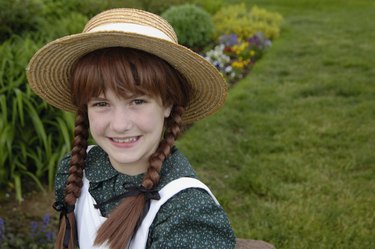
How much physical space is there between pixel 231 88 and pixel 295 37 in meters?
3.30

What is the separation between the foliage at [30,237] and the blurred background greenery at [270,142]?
15.2 inches

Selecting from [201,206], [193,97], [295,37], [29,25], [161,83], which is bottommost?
[295,37]

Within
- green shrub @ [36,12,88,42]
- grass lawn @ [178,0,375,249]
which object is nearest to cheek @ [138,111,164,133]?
grass lawn @ [178,0,375,249]

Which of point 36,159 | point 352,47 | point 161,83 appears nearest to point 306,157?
point 36,159

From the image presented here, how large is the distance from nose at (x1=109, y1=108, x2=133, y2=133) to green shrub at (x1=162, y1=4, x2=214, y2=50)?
623cm

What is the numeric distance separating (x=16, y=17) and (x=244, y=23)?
4.34 metres

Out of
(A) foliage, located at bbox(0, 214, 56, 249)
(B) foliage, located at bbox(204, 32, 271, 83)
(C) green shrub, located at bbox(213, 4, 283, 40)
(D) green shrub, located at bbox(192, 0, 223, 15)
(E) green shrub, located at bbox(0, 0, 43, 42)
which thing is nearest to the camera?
(A) foliage, located at bbox(0, 214, 56, 249)

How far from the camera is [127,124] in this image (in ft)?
5.17

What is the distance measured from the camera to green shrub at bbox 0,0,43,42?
5156mm

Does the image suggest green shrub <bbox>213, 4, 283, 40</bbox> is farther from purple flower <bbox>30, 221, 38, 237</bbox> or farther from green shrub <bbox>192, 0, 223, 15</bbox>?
purple flower <bbox>30, 221, 38, 237</bbox>

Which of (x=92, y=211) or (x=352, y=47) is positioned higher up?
(x=92, y=211)

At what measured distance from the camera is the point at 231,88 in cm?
624

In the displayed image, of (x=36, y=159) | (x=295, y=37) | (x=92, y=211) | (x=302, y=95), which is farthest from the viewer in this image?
(x=295, y=37)

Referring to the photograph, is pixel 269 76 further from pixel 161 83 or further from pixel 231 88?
pixel 161 83
